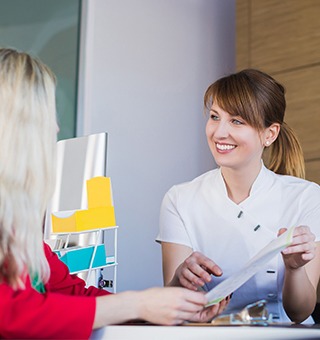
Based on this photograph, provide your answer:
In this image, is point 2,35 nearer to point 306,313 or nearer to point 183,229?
point 183,229

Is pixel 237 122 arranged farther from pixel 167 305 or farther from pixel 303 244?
pixel 167 305

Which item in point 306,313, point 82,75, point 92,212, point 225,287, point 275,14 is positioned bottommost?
point 306,313

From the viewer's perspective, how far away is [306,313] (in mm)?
1963

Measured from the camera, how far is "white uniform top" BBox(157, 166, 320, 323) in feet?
6.53

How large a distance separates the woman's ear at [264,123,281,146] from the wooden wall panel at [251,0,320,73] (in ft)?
5.27

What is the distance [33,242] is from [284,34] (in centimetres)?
304

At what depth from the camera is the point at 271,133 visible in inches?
86.9

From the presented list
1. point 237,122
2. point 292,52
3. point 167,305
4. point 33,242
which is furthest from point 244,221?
point 292,52

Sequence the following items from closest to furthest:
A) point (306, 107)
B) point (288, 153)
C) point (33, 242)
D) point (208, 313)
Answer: point (33, 242)
point (208, 313)
point (288, 153)
point (306, 107)

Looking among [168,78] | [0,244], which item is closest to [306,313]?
[0,244]

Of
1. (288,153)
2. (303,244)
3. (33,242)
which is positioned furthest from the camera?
(288,153)

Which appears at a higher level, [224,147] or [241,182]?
[224,147]

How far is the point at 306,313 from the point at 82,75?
7.14 ft

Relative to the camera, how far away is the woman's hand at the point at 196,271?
1.66 meters
